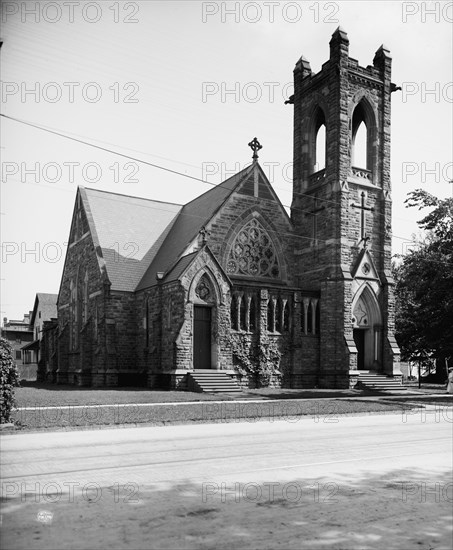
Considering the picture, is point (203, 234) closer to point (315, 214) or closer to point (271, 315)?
point (271, 315)

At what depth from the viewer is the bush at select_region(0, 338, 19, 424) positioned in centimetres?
1425

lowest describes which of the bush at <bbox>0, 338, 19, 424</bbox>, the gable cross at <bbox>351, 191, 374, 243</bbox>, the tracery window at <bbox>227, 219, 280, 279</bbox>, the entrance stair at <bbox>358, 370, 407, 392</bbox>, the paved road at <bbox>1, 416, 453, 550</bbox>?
the entrance stair at <bbox>358, 370, 407, 392</bbox>

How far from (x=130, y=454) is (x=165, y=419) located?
5178mm

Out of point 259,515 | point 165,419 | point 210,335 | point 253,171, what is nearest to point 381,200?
point 253,171

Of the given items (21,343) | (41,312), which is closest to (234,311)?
(41,312)

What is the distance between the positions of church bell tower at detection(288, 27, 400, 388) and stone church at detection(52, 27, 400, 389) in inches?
2.7

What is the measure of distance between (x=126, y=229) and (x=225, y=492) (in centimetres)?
2959

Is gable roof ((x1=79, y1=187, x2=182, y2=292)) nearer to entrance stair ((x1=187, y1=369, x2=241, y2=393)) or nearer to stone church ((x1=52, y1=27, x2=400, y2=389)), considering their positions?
stone church ((x1=52, y1=27, x2=400, y2=389))

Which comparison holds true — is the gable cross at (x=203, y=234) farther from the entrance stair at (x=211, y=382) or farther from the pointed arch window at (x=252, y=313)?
the entrance stair at (x=211, y=382)

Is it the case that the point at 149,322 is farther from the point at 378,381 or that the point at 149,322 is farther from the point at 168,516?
the point at 168,516

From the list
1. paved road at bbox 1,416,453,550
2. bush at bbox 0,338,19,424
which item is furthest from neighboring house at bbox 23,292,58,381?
paved road at bbox 1,416,453,550

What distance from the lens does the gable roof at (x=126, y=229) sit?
111 ft

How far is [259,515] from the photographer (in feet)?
21.5

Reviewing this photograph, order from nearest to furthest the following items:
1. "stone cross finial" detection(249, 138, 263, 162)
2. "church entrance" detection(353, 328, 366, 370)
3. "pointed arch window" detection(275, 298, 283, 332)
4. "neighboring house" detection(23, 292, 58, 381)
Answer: "pointed arch window" detection(275, 298, 283, 332)
"stone cross finial" detection(249, 138, 263, 162)
"church entrance" detection(353, 328, 366, 370)
"neighboring house" detection(23, 292, 58, 381)
